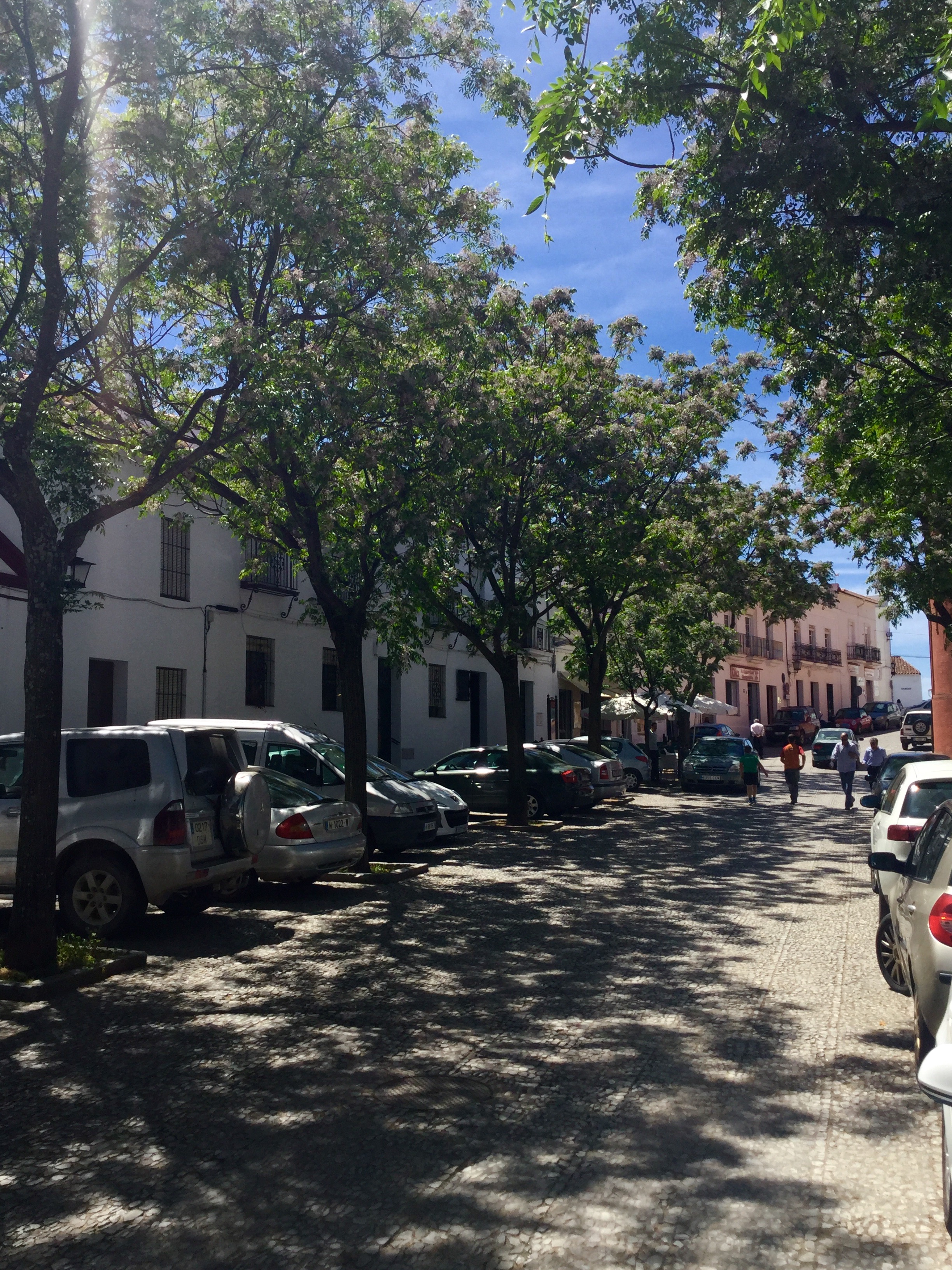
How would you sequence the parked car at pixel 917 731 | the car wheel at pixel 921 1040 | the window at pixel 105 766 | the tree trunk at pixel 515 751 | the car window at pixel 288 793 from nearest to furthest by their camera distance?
the car wheel at pixel 921 1040 < the window at pixel 105 766 < the car window at pixel 288 793 < the tree trunk at pixel 515 751 < the parked car at pixel 917 731

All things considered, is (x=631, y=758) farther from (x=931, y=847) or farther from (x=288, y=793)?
(x=931, y=847)

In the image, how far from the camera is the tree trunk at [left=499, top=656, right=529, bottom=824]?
806 inches

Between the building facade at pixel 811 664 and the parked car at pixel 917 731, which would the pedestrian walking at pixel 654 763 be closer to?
the parked car at pixel 917 731

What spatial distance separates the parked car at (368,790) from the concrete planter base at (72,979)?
5.85m

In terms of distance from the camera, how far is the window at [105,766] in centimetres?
980

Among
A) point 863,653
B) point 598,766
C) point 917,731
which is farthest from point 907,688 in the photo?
point 598,766

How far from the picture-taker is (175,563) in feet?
66.9

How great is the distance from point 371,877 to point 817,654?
56797mm

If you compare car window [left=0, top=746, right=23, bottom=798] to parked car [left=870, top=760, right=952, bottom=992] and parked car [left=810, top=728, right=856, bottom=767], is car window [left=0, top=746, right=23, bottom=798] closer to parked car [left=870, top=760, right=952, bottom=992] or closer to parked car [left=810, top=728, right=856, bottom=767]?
parked car [left=870, top=760, right=952, bottom=992]

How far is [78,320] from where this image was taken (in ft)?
37.9

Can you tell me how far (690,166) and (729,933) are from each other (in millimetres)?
6706

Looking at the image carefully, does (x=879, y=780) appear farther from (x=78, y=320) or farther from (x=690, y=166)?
(x=78, y=320)

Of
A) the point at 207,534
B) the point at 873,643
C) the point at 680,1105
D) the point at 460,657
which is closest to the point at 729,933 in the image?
the point at 680,1105

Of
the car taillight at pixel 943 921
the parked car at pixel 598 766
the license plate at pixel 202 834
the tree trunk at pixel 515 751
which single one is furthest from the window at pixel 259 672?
the car taillight at pixel 943 921
